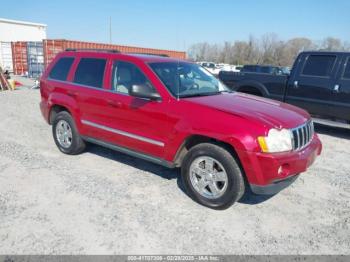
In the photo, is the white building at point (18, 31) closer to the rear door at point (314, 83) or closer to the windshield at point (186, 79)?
the rear door at point (314, 83)

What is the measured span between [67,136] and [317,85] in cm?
569

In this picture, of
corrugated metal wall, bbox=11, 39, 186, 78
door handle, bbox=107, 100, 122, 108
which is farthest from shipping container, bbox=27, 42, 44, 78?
door handle, bbox=107, 100, 122, 108

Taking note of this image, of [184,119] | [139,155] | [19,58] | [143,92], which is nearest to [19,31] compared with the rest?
[19,58]

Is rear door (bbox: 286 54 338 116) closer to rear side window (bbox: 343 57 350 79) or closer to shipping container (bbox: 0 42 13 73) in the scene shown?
rear side window (bbox: 343 57 350 79)

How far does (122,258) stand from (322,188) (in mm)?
3084

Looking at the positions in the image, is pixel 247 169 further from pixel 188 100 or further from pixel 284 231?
pixel 188 100

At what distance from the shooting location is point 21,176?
446 centimetres

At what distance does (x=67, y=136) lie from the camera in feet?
17.7

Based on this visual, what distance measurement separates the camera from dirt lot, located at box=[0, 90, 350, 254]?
2.96 metres

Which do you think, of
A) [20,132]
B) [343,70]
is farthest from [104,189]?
[343,70]

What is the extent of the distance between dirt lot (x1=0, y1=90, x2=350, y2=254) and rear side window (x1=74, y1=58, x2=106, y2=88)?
1.33 meters

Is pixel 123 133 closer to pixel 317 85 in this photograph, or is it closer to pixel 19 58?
pixel 317 85

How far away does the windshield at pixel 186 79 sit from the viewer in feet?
13.4

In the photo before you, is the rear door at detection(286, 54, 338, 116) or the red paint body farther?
the rear door at detection(286, 54, 338, 116)
